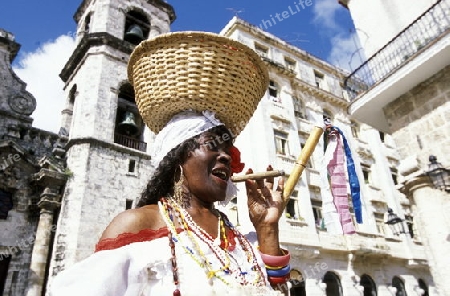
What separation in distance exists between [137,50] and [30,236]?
13916mm

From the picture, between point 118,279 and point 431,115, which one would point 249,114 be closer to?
point 118,279

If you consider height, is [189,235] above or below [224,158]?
below

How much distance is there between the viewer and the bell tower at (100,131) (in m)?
12.6

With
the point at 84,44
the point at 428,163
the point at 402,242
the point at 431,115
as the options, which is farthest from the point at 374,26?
the point at 402,242

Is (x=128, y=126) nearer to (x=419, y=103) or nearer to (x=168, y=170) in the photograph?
(x=419, y=103)

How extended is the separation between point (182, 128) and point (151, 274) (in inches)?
35.9

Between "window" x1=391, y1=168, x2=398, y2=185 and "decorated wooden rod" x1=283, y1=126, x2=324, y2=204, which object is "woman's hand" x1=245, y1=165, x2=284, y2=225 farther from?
"window" x1=391, y1=168, x2=398, y2=185

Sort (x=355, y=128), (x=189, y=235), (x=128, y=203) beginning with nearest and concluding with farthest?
(x=189, y=235), (x=128, y=203), (x=355, y=128)

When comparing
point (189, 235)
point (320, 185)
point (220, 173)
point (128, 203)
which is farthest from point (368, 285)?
point (189, 235)

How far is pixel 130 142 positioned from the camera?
15805mm

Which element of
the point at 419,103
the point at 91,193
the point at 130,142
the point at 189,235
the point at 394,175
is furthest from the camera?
the point at 394,175

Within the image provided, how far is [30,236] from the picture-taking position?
525 inches

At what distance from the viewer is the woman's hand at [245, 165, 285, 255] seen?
2125 mm

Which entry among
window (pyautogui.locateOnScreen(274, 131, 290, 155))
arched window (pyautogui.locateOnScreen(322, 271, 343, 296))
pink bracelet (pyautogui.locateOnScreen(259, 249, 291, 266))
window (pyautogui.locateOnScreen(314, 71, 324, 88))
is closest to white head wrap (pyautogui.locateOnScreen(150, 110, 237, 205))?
pink bracelet (pyautogui.locateOnScreen(259, 249, 291, 266))
